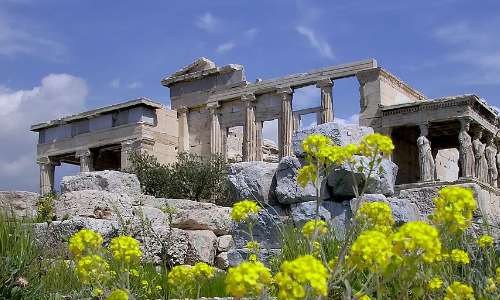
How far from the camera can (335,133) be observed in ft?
27.7

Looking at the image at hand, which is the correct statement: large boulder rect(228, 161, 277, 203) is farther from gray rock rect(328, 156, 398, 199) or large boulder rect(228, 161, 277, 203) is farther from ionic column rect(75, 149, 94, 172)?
ionic column rect(75, 149, 94, 172)

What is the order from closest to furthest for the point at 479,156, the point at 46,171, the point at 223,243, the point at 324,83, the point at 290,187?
the point at 290,187, the point at 223,243, the point at 479,156, the point at 324,83, the point at 46,171

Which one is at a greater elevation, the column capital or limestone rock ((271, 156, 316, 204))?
the column capital

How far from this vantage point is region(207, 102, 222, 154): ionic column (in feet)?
106

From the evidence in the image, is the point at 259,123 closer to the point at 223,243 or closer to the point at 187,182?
the point at 187,182

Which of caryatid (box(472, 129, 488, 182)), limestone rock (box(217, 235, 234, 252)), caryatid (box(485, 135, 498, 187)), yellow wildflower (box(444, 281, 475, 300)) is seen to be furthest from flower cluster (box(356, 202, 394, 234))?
caryatid (box(485, 135, 498, 187))

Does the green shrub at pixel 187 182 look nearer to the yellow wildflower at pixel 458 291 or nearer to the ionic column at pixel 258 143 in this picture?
the ionic column at pixel 258 143

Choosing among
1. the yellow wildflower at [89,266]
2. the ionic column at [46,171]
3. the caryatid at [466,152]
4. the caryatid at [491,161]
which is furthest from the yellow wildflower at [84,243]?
the ionic column at [46,171]

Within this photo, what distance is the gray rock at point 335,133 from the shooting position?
27.5 feet

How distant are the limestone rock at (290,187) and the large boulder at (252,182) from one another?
249 mm

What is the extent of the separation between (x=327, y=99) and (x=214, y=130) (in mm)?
6398

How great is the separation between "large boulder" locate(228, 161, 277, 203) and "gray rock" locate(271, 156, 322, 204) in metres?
0.25

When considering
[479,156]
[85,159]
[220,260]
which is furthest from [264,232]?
[85,159]

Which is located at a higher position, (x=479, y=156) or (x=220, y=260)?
(x=479, y=156)
